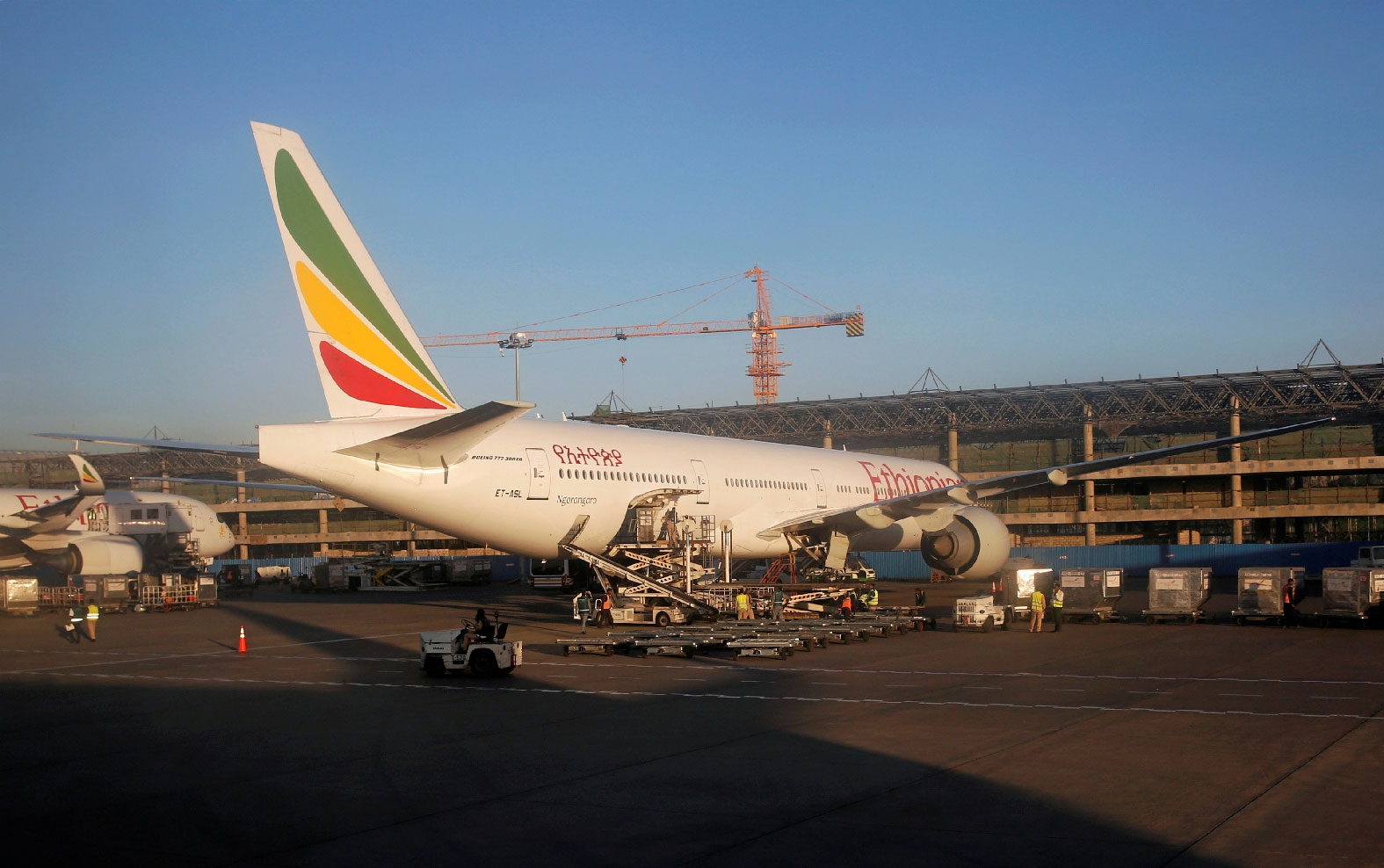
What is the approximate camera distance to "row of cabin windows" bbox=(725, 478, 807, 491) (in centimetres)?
3222

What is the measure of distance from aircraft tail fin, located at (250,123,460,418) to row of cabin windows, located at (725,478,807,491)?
11.7m

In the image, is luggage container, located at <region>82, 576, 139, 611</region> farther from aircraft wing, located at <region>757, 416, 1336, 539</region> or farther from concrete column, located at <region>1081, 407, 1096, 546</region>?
concrete column, located at <region>1081, 407, 1096, 546</region>

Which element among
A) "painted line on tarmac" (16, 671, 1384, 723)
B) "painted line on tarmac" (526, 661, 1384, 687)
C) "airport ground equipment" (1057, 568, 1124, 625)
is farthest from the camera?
"airport ground equipment" (1057, 568, 1124, 625)

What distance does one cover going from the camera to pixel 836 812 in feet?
32.1

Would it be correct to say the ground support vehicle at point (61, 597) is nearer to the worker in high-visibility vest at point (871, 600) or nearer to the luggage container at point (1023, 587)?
the worker in high-visibility vest at point (871, 600)

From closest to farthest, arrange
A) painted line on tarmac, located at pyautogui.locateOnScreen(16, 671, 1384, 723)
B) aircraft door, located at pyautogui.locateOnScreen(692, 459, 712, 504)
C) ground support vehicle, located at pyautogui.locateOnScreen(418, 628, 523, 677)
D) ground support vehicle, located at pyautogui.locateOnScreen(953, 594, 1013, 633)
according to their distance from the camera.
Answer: painted line on tarmac, located at pyautogui.locateOnScreen(16, 671, 1384, 723) < ground support vehicle, located at pyautogui.locateOnScreen(418, 628, 523, 677) < ground support vehicle, located at pyautogui.locateOnScreen(953, 594, 1013, 633) < aircraft door, located at pyautogui.locateOnScreen(692, 459, 712, 504)

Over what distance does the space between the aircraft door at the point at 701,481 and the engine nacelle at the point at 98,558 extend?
79.9ft

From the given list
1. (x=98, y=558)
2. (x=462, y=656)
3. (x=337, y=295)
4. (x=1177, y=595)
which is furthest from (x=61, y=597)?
(x=1177, y=595)

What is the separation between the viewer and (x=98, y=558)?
4209cm

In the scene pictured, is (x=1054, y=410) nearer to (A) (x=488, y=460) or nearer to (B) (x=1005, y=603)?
(B) (x=1005, y=603)

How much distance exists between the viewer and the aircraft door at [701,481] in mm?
30609

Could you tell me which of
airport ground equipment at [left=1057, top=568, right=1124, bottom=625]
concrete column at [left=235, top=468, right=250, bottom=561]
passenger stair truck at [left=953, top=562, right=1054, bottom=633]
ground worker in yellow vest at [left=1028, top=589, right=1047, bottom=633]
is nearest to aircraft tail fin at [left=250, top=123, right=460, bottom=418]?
passenger stair truck at [left=953, top=562, right=1054, bottom=633]

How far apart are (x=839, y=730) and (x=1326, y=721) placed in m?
6.16

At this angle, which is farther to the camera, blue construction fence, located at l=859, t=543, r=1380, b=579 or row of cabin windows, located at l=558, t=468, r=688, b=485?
blue construction fence, located at l=859, t=543, r=1380, b=579
